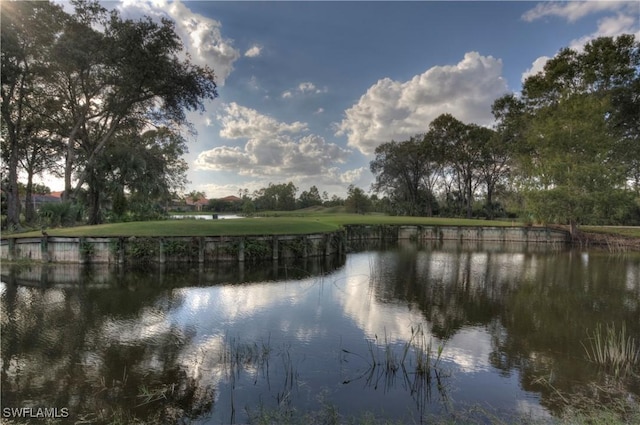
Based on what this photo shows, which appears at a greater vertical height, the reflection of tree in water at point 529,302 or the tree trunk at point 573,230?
the tree trunk at point 573,230

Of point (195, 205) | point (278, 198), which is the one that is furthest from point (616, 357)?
point (195, 205)

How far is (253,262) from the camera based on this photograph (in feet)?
63.7

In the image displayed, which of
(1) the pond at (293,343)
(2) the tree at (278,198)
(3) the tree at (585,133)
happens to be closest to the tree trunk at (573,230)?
(3) the tree at (585,133)

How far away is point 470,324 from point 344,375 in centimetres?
493

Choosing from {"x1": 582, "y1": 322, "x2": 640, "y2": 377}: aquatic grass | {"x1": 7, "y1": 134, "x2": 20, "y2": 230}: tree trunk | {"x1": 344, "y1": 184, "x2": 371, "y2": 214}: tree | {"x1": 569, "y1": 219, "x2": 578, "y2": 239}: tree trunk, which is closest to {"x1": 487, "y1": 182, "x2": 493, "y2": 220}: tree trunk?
{"x1": 569, "y1": 219, "x2": 578, "y2": 239}: tree trunk

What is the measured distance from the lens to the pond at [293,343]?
5727 millimetres

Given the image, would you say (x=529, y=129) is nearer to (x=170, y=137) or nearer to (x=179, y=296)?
(x=179, y=296)

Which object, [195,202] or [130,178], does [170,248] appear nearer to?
[130,178]

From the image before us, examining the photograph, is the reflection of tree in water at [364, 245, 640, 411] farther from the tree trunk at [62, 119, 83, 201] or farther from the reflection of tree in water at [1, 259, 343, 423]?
the tree trunk at [62, 119, 83, 201]

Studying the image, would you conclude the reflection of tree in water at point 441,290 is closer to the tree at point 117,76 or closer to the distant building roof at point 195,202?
the tree at point 117,76

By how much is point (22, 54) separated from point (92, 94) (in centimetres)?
484

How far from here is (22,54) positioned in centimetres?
2273

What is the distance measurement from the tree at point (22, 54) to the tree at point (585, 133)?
132ft

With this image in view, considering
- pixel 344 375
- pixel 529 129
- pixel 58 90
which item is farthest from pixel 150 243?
pixel 529 129
